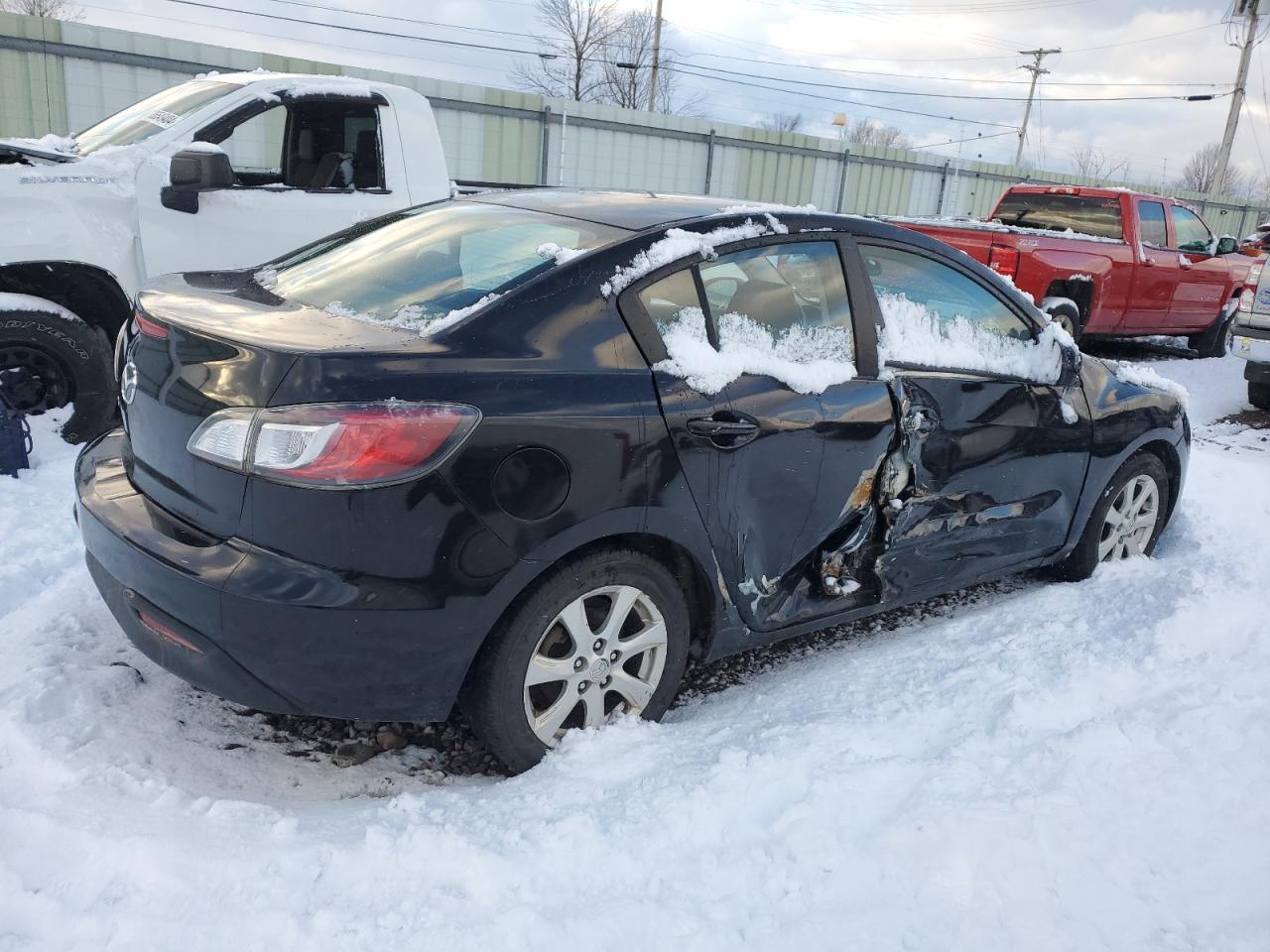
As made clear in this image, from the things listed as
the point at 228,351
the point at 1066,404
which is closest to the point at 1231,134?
the point at 1066,404

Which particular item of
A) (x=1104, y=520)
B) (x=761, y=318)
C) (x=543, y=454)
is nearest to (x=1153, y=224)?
(x=1104, y=520)

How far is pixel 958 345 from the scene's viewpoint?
370 cm

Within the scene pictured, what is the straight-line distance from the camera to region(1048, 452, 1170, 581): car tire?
437cm

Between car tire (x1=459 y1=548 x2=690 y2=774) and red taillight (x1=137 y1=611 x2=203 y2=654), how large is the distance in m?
0.70

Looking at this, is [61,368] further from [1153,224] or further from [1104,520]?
[1153,224]

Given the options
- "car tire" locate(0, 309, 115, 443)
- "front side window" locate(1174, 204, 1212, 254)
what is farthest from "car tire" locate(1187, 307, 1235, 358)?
"car tire" locate(0, 309, 115, 443)

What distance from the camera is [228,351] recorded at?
2.54m

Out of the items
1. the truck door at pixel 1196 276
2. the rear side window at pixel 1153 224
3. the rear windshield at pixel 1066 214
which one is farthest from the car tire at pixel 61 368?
the truck door at pixel 1196 276

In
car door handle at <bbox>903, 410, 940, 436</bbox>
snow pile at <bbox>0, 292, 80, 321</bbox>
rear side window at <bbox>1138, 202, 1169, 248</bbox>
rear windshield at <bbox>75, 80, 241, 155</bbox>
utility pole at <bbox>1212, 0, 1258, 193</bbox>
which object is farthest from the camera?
utility pole at <bbox>1212, 0, 1258, 193</bbox>

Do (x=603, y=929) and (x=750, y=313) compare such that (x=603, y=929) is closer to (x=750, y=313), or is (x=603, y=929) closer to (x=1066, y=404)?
(x=750, y=313)

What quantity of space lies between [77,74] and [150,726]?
45.8 ft

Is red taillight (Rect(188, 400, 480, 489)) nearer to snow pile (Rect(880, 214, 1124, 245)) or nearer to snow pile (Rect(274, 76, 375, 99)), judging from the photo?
snow pile (Rect(274, 76, 375, 99))

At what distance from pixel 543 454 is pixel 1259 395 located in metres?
8.79

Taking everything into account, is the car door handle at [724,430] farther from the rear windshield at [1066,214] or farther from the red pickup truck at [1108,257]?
the rear windshield at [1066,214]
